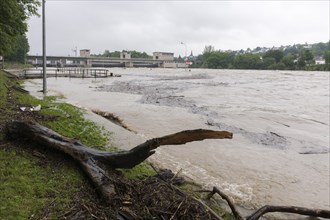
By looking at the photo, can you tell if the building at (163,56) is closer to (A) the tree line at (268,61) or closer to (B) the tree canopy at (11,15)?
(A) the tree line at (268,61)

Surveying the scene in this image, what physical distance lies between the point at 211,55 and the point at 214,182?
16114cm

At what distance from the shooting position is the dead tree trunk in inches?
201

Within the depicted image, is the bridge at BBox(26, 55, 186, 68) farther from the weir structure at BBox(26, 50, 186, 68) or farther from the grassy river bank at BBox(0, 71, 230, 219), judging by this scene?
the grassy river bank at BBox(0, 71, 230, 219)

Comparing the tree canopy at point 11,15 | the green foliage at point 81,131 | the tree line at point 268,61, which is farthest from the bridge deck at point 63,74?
the tree line at point 268,61

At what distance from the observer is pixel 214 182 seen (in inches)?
308

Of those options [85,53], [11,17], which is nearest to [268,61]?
[85,53]

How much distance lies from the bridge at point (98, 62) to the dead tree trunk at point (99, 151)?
145096 millimetres

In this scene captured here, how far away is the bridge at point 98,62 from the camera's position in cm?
15223

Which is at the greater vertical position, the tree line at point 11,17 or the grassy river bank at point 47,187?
the tree line at point 11,17

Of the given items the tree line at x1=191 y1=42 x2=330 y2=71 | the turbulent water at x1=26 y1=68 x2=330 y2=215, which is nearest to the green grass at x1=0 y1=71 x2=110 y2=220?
the turbulent water at x1=26 y1=68 x2=330 y2=215

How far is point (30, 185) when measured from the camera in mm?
5125

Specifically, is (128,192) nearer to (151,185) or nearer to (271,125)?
(151,185)

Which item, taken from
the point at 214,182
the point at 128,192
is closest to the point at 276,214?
the point at 214,182

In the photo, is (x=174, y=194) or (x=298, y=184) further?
(x=298, y=184)
